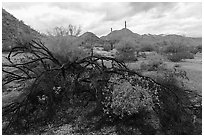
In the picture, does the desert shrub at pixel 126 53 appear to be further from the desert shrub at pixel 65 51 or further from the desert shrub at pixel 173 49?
the desert shrub at pixel 65 51

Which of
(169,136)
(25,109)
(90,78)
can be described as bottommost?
(169,136)

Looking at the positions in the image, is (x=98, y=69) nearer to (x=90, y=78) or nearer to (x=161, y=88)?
(x=90, y=78)

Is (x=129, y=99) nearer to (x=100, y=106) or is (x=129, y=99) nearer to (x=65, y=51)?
(x=100, y=106)

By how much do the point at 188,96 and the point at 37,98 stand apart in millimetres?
4596

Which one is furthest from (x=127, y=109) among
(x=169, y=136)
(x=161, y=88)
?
(x=161, y=88)

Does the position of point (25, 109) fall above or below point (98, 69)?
below

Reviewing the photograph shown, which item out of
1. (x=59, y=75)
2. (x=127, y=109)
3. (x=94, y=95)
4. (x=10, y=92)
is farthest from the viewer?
(x=10, y=92)

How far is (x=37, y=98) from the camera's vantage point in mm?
7172

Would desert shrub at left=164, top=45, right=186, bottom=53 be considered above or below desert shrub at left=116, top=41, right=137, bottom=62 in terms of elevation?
below

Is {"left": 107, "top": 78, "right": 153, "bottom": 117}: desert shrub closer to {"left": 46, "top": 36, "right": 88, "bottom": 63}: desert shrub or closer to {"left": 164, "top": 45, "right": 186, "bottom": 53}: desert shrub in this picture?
{"left": 46, "top": 36, "right": 88, "bottom": 63}: desert shrub

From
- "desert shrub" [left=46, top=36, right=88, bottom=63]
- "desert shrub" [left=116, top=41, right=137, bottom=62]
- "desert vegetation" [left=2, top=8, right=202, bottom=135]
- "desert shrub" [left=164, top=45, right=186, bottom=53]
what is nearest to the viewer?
"desert vegetation" [left=2, top=8, right=202, bottom=135]

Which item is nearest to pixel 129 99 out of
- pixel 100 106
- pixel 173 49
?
pixel 100 106

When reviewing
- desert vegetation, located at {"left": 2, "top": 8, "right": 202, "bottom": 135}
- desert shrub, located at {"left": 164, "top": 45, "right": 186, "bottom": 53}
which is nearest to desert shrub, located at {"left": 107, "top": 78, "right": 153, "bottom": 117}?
desert vegetation, located at {"left": 2, "top": 8, "right": 202, "bottom": 135}

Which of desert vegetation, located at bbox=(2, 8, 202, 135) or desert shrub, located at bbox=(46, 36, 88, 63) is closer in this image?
desert vegetation, located at bbox=(2, 8, 202, 135)
